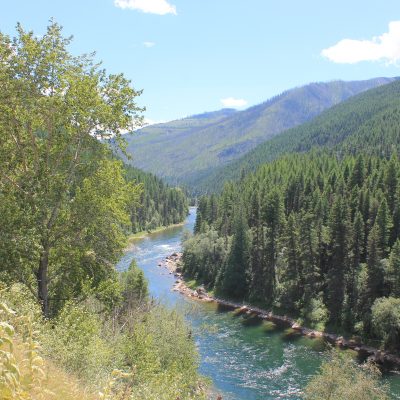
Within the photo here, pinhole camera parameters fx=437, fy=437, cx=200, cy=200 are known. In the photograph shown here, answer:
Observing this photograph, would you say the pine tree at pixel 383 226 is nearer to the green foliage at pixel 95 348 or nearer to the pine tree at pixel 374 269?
the pine tree at pixel 374 269

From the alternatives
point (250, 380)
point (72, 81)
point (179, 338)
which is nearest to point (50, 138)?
point (72, 81)

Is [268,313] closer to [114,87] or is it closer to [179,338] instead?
[179,338]

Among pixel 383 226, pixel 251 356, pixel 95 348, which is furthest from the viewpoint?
pixel 383 226

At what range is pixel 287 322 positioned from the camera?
7600cm

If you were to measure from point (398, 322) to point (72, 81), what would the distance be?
5743 centimetres

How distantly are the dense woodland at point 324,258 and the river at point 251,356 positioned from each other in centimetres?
814

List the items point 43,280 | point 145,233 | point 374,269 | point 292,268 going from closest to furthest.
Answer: point 43,280
point 374,269
point 292,268
point 145,233

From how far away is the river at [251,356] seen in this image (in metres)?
50.0

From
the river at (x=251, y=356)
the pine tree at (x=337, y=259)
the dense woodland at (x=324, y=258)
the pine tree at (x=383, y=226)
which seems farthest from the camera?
the pine tree at (x=337, y=259)

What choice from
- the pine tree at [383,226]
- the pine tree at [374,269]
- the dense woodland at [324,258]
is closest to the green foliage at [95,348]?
the dense woodland at [324,258]

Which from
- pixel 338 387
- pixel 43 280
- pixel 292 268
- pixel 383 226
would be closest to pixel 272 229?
pixel 292 268

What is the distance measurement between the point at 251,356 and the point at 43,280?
4581 cm

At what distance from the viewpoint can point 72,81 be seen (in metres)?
18.4

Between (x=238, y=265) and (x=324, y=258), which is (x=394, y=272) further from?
(x=238, y=265)
